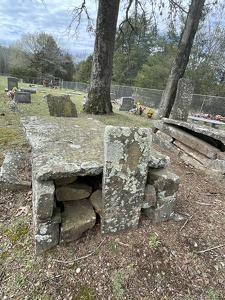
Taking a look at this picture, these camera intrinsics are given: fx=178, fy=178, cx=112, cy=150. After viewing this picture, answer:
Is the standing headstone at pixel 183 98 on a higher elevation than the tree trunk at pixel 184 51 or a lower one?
lower

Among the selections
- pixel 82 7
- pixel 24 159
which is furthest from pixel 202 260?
pixel 82 7

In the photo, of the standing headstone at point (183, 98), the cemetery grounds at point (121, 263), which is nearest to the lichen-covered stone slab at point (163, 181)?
the cemetery grounds at point (121, 263)

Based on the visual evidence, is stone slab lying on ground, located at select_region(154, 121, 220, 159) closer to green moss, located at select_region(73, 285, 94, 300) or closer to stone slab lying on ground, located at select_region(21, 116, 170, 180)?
stone slab lying on ground, located at select_region(21, 116, 170, 180)

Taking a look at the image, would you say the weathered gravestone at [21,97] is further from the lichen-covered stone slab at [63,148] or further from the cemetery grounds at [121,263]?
the cemetery grounds at [121,263]

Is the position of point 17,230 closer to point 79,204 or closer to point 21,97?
point 79,204

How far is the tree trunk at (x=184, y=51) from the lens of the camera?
6305mm

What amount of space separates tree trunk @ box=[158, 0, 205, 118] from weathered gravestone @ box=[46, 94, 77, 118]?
14.4ft

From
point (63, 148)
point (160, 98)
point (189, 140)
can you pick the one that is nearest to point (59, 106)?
point (63, 148)

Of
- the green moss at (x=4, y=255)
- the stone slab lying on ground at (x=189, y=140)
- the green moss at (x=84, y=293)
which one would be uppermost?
the stone slab lying on ground at (x=189, y=140)

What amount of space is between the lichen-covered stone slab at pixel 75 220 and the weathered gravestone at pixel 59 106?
2.69m

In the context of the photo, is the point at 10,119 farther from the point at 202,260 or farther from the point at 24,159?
the point at 202,260

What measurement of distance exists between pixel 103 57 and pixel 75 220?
288 inches

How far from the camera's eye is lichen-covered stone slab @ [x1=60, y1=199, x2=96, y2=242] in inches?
62.9

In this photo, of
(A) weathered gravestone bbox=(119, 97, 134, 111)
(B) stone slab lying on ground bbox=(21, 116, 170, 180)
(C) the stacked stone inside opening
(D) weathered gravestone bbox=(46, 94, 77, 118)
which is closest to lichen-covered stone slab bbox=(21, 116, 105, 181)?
(B) stone slab lying on ground bbox=(21, 116, 170, 180)
